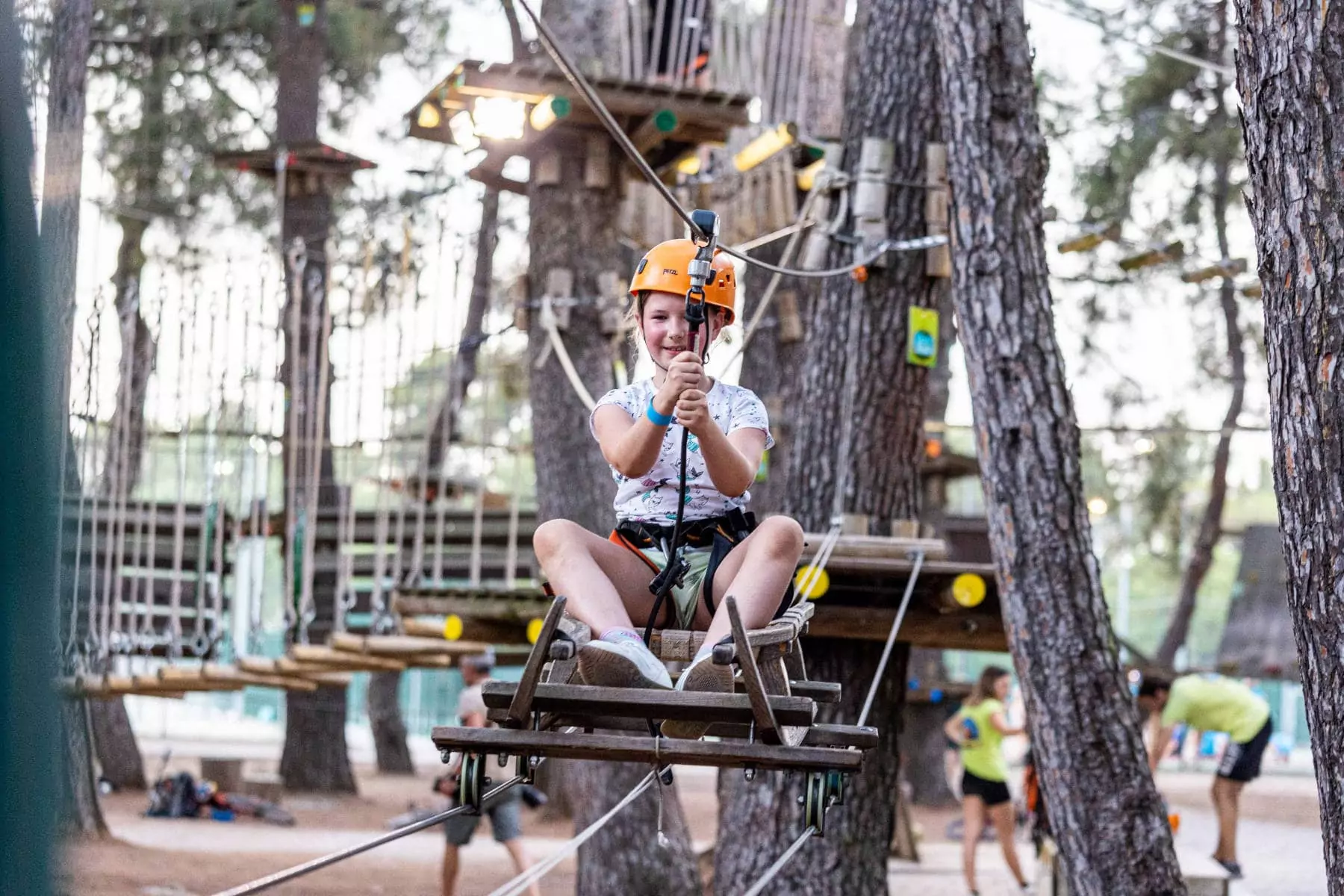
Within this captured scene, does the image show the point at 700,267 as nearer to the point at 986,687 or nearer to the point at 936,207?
the point at 936,207

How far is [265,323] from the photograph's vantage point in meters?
9.45

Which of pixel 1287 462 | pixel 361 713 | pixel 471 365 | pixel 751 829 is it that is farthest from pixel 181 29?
pixel 361 713

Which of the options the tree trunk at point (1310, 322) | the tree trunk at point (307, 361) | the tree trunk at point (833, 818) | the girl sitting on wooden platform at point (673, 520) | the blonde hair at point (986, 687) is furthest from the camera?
the tree trunk at point (307, 361)

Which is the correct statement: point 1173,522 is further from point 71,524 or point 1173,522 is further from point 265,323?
point 71,524

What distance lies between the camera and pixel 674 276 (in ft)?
11.6

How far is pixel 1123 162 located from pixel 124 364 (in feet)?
36.9

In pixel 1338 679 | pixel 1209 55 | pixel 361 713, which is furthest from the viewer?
pixel 361 713

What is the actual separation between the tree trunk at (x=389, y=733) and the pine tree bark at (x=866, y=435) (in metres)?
12.3

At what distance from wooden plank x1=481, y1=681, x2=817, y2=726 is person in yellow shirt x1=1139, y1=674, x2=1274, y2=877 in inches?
276

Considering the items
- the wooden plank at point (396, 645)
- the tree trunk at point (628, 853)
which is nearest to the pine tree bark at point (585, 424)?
the tree trunk at point (628, 853)

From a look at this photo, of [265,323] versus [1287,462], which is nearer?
[1287,462]

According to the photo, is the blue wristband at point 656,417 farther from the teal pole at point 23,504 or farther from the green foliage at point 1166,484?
the green foliage at point 1166,484

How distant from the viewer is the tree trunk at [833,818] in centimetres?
636

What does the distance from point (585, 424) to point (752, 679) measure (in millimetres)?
5698
